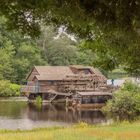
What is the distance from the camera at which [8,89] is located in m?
49.8

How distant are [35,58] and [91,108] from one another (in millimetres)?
16391

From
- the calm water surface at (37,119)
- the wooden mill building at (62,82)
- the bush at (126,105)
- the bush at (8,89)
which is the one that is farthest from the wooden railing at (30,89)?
the bush at (126,105)

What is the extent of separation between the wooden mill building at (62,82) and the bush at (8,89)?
1.25 m

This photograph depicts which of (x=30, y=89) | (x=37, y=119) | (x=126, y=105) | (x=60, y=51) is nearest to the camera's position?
(x=37, y=119)

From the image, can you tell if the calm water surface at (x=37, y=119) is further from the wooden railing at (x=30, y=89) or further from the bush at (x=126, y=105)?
the wooden railing at (x=30, y=89)

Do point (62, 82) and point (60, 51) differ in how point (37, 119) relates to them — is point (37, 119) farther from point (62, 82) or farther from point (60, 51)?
point (60, 51)

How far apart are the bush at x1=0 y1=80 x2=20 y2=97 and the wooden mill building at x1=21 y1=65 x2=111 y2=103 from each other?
125 centimetres

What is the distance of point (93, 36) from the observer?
5.19 meters

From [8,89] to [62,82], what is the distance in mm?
6735

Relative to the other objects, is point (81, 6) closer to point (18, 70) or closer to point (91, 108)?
point (91, 108)

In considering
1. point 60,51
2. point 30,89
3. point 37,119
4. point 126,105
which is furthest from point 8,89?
point 37,119

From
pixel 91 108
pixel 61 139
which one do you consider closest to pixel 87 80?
pixel 91 108

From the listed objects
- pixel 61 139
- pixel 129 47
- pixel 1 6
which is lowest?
pixel 61 139

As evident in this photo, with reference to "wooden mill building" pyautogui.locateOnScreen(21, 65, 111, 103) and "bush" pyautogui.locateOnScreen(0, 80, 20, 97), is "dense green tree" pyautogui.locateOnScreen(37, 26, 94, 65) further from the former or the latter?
"bush" pyautogui.locateOnScreen(0, 80, 20, 97)
